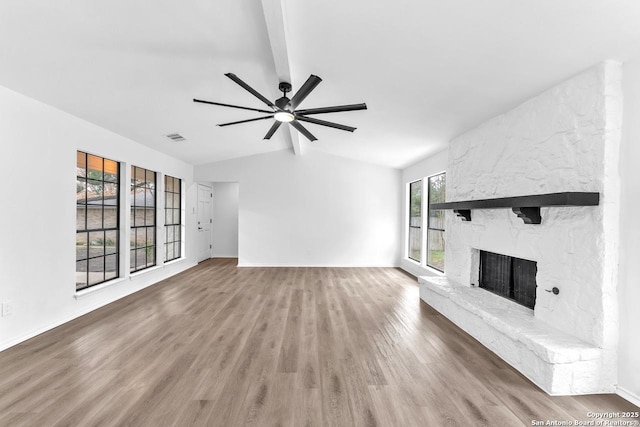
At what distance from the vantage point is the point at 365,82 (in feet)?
10.7

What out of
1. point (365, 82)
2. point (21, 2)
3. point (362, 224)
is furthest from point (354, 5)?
point (362, 224)

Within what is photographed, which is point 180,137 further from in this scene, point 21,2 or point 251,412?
point 251,412

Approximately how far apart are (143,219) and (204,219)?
2.70 metres

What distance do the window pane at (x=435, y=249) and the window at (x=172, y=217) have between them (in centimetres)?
557

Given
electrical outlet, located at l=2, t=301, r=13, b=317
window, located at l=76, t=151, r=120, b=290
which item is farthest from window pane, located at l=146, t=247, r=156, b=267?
electrical outlet, located at l=2, t=301, r=13, b=317

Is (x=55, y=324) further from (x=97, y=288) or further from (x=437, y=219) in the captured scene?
(x=437, y=219)

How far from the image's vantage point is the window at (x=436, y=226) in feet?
18.0

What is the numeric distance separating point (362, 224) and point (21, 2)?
21.7 ft

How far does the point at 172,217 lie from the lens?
256 inches

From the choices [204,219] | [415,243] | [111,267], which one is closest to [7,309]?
[111,267]

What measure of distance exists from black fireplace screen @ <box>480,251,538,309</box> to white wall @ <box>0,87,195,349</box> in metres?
5.35

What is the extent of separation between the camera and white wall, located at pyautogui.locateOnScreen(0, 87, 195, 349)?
115 inches

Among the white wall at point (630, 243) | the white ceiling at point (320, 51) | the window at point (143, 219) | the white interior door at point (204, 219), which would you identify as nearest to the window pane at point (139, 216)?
the window at point (143, 219)

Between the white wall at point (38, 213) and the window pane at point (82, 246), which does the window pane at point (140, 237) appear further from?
the white wall at point (38, 213)
